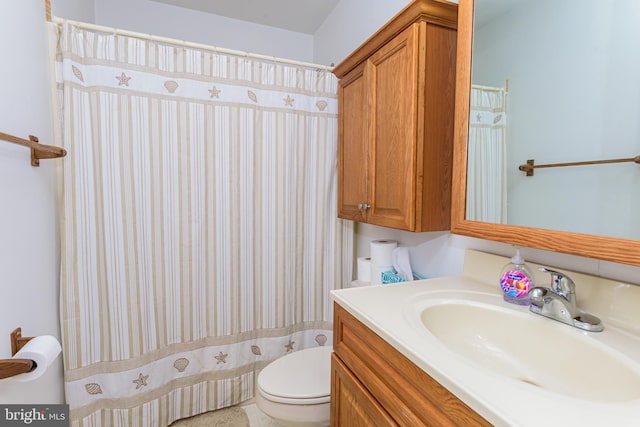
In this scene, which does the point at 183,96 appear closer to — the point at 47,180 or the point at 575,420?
the point at 47,180

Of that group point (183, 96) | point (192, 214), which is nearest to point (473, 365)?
point (192, 214)

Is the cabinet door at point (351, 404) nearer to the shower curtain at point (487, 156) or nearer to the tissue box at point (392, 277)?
the tissue box at point (392, 277)

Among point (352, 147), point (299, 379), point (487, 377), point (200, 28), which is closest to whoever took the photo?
point (487, 377)

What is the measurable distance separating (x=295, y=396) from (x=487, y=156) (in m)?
1.16

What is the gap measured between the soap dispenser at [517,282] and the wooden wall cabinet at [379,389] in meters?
0.44

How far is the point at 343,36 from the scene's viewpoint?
6.57 feet

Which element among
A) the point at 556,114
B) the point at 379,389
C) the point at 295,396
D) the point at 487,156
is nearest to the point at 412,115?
the point at 487,156

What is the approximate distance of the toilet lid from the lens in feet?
3.94

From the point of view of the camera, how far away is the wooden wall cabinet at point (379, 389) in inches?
→ 23.6

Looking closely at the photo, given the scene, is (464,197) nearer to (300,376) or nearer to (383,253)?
(383,253)

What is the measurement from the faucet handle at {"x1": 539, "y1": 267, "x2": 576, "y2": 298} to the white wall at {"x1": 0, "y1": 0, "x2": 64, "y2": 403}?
63.5 inches

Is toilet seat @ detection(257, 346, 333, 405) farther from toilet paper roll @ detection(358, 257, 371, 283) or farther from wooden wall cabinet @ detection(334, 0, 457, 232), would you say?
wooden wall cabinet @ detection(334, 0, 457, 232)

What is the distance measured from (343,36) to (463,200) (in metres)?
1.56

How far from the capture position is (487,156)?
0.98 metres
